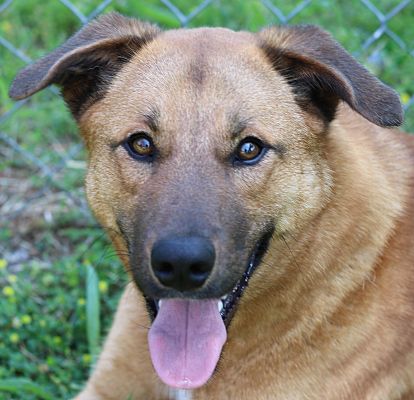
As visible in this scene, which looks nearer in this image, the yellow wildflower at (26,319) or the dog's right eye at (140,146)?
the dog's right eye at (140,146)

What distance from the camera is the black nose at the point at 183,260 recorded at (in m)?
2.72

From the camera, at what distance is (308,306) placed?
3.22 m

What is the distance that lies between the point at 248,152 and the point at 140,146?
1.24 feet

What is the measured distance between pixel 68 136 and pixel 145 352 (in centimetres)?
213

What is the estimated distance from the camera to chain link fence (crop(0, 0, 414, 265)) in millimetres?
4910

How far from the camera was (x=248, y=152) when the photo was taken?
118 inches

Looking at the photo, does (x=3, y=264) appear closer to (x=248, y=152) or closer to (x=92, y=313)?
(x=92, y=313)

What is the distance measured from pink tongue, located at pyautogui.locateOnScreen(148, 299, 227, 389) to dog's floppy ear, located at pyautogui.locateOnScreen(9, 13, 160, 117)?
86 centimetres

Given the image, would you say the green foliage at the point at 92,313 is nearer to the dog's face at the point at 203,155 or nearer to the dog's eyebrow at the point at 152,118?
the dog's face at the point at 203,155

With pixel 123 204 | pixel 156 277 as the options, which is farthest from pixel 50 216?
pixel 156 277

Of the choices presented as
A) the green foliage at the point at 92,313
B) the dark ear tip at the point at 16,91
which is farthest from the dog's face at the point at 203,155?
the green foliage at the point at 92,313

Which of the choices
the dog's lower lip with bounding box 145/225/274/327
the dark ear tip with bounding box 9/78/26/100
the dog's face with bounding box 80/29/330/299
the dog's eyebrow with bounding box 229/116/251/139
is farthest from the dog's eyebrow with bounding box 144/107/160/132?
the dog's lower lip with bounding box 145/225/274/327

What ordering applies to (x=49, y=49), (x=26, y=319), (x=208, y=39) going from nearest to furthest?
(x=208, y=39), (x=26, y=319), (x=49, y=49)

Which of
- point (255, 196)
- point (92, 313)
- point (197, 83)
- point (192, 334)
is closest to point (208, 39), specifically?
point (197, 83)
